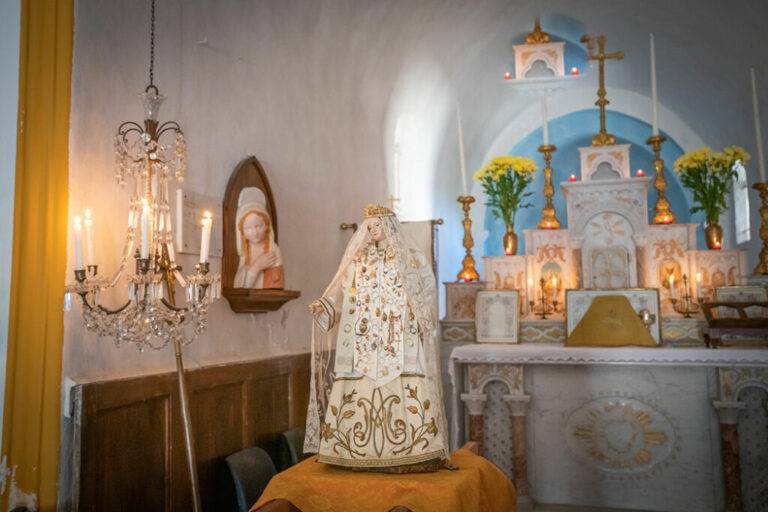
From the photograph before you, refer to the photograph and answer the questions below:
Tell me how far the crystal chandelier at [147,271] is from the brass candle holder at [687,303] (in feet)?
14.4

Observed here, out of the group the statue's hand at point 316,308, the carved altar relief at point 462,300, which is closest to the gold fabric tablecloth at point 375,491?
the statue's hand at point 316,308

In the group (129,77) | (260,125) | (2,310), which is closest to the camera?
(2,310)

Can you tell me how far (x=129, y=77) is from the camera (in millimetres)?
3107

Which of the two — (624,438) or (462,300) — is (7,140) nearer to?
(462,300)

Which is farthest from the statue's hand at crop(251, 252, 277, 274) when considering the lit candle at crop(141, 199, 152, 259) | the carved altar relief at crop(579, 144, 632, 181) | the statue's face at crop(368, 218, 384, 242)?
the carved altar relief at crop(579, 144, 632, 181)

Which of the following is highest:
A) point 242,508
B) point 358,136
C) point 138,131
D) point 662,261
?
point 358,136

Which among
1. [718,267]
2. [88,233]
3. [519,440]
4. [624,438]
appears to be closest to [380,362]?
[88,233]

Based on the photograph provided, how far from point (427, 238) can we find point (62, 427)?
392 cm

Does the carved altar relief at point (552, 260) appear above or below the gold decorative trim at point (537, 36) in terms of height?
below

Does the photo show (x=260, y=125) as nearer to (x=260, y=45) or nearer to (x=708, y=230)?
(x=260, y=45)

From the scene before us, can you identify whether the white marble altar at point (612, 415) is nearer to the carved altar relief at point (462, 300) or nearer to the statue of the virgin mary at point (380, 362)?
the carved altar relief at point (462, 300)

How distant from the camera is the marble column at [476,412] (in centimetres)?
556

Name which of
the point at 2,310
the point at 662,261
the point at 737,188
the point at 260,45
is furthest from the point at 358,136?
the point at 737,188

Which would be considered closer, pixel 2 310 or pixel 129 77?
pixel 2 310
